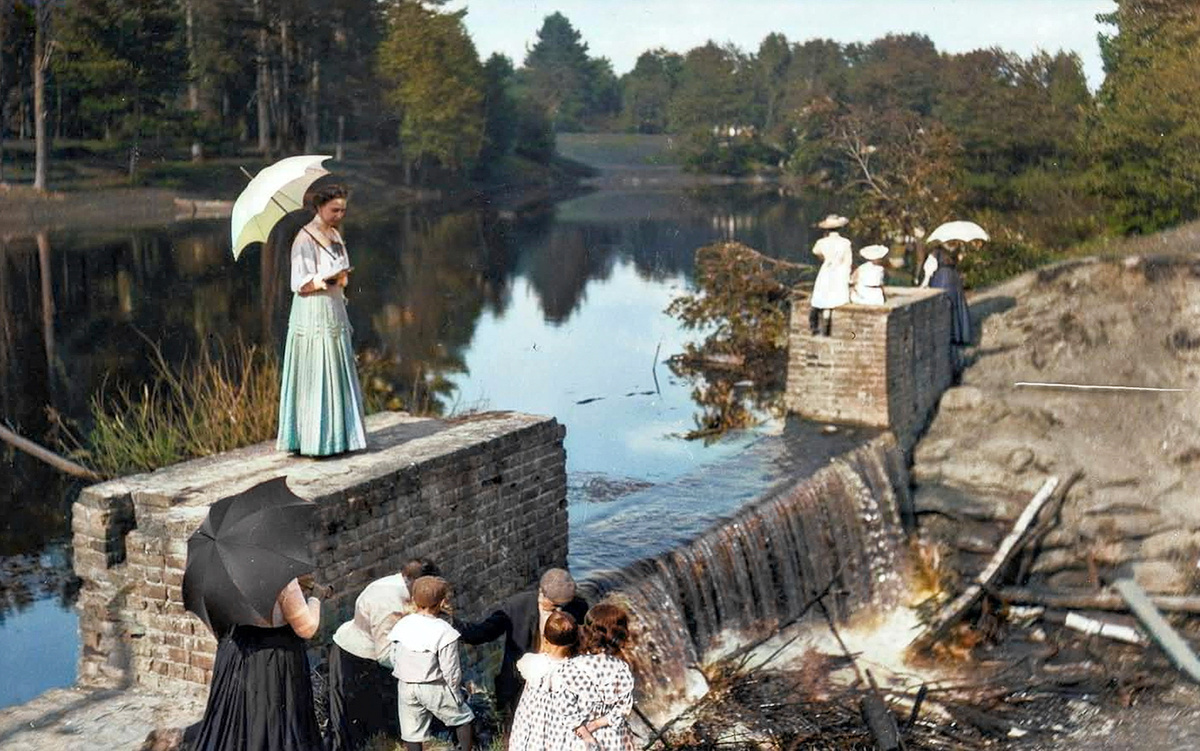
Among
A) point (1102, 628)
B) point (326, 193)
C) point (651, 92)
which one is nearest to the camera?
point (326, 193)

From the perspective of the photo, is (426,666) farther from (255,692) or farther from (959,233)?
(959,233)

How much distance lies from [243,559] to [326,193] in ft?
10.9

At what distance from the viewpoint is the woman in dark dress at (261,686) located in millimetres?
5383

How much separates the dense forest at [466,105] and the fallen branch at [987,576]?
49.4 feet

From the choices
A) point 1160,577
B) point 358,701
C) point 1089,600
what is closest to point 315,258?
point 358,701

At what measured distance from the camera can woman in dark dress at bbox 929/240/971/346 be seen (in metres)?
19.2

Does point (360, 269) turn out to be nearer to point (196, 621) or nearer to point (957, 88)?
point (957, 88)

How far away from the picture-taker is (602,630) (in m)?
5.43

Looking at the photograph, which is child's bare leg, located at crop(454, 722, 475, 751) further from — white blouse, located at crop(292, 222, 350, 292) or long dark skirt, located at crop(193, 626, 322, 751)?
white blouse, located at crop(292, 222, 350, 292)

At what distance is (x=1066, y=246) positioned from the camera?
30.4 metres

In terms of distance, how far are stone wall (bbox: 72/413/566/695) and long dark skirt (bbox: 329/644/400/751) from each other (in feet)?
1.05

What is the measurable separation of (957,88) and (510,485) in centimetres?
3247

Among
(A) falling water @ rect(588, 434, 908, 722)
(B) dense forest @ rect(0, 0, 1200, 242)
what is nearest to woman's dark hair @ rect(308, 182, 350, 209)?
(A) falling water @ rect(588, 434, 908, 722)

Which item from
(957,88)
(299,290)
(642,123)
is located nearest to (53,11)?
(957,88)
